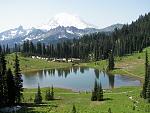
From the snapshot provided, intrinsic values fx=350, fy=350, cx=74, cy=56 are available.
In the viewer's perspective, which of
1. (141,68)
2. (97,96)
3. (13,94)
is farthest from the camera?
(141,68)

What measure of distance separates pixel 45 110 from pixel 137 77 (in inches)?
4008

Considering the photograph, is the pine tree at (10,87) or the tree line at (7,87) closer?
the tree line at (7,87)

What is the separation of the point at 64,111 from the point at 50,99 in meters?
26.2

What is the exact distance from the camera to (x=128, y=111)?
73.1m

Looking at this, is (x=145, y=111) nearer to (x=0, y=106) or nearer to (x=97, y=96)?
(x=97, y=96)

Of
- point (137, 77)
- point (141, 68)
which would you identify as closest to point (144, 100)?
point (137, 77)

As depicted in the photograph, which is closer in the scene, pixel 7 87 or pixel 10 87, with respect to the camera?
pixel 7 87

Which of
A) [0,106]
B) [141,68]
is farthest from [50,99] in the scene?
[141,68]

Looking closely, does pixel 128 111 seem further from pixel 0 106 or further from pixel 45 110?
pixel 0 106

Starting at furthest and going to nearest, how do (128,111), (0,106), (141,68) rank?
(141,68)
(0,106)
(128,111)

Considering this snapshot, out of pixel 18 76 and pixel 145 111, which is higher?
pixel 18 76

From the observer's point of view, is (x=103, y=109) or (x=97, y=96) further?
(x=97, y=96)

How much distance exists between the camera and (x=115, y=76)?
178250 mm

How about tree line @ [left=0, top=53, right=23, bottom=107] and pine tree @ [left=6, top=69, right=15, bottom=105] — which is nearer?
tree line @ [left=0, top=53, right=23, bottom=107]
